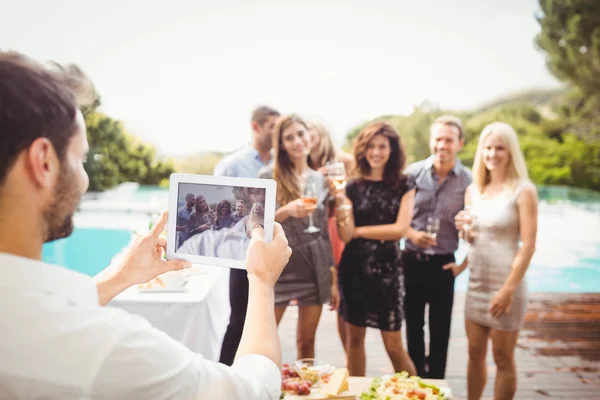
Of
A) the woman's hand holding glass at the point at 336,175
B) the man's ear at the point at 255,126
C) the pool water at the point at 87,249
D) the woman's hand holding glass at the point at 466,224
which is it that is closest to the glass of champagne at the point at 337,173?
the woman's hand holding glass at the point at 336,175

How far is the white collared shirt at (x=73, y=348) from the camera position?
24.1 inches

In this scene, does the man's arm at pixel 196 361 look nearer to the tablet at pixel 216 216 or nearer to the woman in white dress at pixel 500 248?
the tablet at pixel 216 216

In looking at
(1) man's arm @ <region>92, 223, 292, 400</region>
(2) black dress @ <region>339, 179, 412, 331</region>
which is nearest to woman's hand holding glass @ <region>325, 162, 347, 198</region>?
(2) black dress @ <region>339, 179, 412, 331</region>

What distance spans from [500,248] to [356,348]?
2.93 ft

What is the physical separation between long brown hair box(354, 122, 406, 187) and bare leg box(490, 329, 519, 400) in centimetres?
90

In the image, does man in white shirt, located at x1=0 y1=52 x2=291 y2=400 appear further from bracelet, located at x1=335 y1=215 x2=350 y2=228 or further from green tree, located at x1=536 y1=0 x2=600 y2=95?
green tree, located at x1=536 y1=0 x2=600 y2=95

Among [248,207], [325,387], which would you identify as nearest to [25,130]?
[248,207]

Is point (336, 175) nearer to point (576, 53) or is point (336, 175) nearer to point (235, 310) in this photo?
point (235, 310)

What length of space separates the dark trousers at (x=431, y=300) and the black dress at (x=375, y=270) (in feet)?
0.56

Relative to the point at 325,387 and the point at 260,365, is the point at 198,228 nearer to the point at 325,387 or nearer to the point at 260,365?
the point at 260,365

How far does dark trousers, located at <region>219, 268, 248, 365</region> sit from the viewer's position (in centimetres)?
285

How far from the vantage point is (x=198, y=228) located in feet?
Result: 3.39

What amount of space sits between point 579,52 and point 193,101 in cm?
489

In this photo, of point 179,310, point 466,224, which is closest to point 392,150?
point 466,224
